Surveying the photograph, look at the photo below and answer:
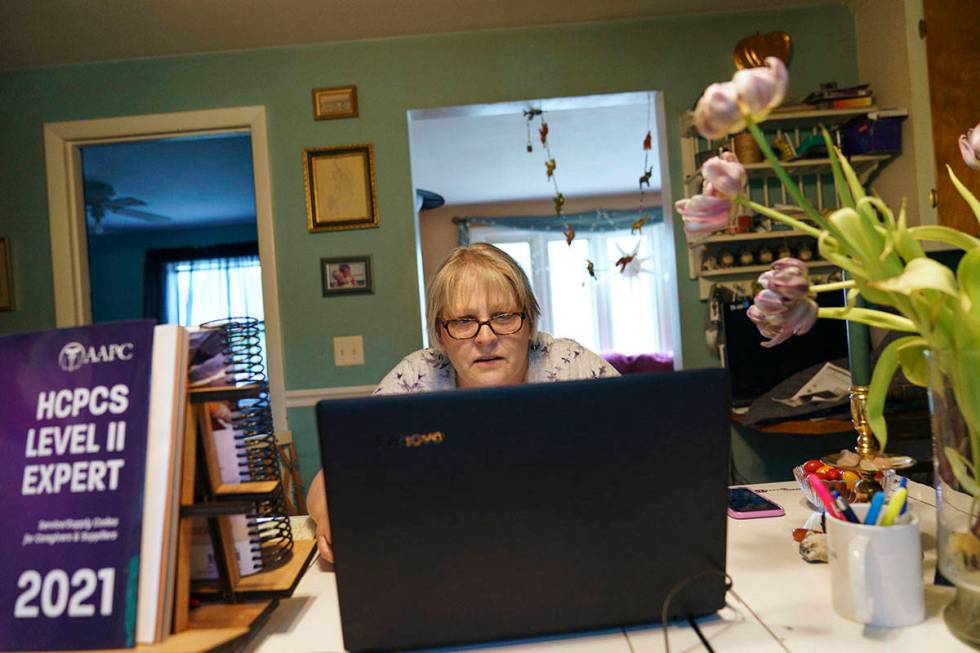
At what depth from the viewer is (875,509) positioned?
66 centimetres

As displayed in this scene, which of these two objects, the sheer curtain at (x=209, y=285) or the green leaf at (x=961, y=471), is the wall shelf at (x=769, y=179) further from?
the sheer curtain at (x=209, y=285)

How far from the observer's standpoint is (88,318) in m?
2.82

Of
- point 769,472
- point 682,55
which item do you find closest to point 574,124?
point 682,55

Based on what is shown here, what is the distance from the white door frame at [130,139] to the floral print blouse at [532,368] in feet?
4.39

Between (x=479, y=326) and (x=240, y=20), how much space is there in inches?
70.3

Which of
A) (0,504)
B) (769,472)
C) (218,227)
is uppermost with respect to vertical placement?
(218,227)

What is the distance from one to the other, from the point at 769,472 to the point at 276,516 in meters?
2.31

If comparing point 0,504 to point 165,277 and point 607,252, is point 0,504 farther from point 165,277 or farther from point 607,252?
point 607,252

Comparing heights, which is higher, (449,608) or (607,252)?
(607,252)

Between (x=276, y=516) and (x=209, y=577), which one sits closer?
(x=209, y=577)

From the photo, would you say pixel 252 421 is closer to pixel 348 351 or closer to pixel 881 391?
pixel 881 391

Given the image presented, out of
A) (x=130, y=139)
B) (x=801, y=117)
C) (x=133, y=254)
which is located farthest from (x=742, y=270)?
(x=133, y=254)

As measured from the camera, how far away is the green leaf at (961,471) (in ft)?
2.17

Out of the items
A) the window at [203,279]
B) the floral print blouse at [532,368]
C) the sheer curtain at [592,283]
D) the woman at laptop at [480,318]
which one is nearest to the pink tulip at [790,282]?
the woman at laptop at [480,318]
